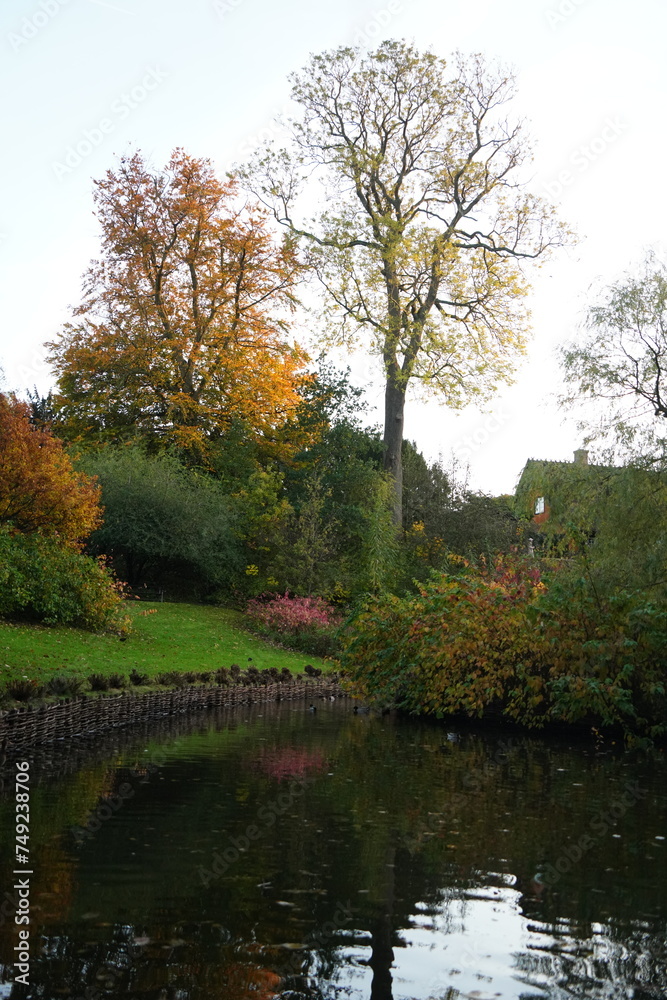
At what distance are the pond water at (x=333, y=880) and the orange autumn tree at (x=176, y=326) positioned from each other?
939 inches

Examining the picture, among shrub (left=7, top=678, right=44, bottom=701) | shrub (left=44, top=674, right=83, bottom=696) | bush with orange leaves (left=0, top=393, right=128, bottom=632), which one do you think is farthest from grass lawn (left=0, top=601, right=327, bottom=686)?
shrub (left=7, top=678, right=44, bottom=701)

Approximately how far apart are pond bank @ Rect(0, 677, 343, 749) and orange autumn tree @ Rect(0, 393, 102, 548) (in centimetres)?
615

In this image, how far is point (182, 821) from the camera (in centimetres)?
791

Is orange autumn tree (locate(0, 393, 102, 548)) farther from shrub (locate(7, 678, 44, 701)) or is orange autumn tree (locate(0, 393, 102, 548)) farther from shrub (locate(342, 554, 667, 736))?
shrub (locate(7, 678, 44, 701))

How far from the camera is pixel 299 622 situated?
2712 centimetres

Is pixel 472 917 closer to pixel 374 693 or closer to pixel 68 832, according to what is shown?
pixel 68 832

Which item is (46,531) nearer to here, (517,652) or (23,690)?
(23,690)

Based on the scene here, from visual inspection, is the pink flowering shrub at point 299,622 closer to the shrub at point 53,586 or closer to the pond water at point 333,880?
the shrub at point 53,586

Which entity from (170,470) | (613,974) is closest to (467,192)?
(170,470)

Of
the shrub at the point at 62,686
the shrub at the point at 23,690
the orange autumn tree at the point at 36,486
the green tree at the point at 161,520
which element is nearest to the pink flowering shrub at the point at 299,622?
the green tree at the point at 161,520

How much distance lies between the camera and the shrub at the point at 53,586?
1923 centimetres

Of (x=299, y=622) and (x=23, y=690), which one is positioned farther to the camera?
(x=299, y=622)

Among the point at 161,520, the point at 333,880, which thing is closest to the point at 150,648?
the point at 161,520

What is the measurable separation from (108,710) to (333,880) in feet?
26.2
